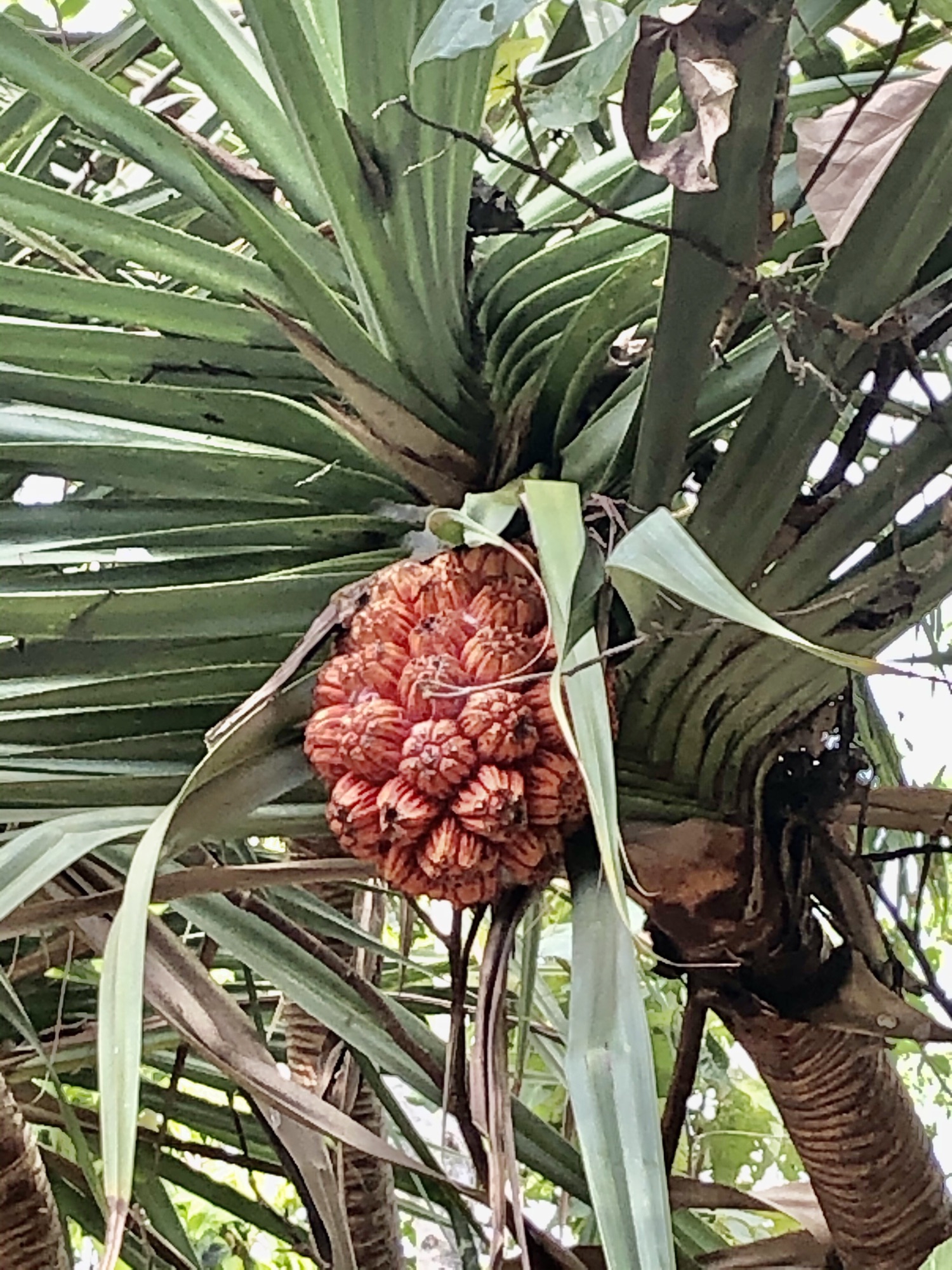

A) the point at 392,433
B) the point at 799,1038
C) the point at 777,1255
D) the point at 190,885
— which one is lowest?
the point at 777,1255

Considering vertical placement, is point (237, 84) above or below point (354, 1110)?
above

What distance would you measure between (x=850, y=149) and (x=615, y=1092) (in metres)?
0.27

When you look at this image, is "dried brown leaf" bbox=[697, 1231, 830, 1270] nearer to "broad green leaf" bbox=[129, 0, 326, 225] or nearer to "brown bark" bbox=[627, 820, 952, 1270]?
"brown bark" bbox=[627, 820, 952, 1270]

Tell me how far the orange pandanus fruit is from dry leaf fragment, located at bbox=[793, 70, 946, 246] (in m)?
0.14

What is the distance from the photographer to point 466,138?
1.26ft

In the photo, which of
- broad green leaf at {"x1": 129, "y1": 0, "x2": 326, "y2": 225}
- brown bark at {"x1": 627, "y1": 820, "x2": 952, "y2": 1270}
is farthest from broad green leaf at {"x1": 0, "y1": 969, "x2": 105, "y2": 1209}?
broad green leaf at {"x1": 129, "y1": 0, "x2": 326, "y2": 225}

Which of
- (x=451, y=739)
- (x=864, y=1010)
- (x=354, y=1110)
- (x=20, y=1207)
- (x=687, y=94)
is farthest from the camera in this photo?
(x=354, y=1110)

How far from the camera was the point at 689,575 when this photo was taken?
0.96 feet

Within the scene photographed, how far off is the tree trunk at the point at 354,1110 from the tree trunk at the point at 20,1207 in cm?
14

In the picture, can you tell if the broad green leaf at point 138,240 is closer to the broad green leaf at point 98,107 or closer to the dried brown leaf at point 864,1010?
the broad green leaf at point 98,107

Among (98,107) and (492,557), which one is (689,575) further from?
(98,107)

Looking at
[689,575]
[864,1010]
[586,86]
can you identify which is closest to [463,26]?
[586,86]

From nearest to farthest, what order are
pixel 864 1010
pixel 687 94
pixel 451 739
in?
pixel 687 94
pixel 451 739
pixel 864 1010

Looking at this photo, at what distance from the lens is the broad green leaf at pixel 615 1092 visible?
1.05ft
